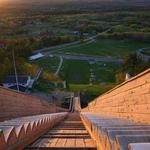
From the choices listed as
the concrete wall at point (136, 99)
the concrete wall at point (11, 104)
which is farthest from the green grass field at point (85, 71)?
the concrete wall at point (136, 99)

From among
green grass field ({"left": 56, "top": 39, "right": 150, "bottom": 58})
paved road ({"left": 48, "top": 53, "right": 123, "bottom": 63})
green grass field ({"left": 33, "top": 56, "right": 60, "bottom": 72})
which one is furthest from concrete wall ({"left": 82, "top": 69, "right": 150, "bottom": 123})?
green grass field ({"left": 56, "top": 39, "right": 150, "bottom": 58})

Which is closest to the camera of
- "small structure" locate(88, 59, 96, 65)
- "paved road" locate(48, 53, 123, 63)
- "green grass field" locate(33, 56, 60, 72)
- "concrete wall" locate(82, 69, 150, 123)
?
"concrete wall" locate(82, 69, 150, 123)

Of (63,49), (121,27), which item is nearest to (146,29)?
(121,27)

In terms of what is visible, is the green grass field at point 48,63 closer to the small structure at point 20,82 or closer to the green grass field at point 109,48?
the green grass field at point 109,48

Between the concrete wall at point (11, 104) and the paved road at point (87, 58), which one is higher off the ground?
the paved road at point (87, 58)

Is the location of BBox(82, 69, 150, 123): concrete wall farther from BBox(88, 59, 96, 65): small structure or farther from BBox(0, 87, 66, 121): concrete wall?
BBox(88, 59, 96, 65): small structure

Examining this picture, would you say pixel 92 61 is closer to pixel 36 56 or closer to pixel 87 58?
Answer: pixel 87 58

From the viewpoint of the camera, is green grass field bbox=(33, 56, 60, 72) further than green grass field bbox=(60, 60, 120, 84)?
Yes

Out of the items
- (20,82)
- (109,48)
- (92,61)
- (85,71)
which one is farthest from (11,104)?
(109,48)

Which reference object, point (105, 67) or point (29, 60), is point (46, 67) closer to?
point (29, 60)
